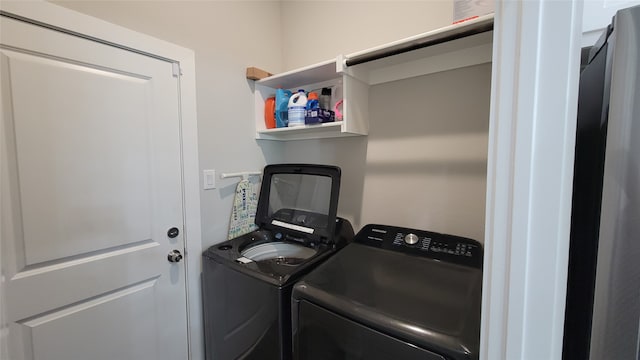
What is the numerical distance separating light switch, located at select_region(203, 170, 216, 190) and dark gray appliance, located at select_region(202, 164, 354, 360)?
0.36 m

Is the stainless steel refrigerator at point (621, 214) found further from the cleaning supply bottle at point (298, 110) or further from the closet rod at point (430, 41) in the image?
the cleaning supply bottle at point (298, 110)

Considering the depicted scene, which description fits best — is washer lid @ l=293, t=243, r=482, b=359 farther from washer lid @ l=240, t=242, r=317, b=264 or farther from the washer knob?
washer lid @ l=240, t=242, r=317, b=264

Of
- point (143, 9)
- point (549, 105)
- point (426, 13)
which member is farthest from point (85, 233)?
point (426, 13)

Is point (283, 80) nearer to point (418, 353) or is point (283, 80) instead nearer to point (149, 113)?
point (149, 113)

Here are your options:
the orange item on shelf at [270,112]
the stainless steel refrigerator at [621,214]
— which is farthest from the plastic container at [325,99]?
the stainless steel refrigerator at [621,214]

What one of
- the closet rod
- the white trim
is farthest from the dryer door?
the closet rod

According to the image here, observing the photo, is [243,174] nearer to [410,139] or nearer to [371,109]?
[371,109]

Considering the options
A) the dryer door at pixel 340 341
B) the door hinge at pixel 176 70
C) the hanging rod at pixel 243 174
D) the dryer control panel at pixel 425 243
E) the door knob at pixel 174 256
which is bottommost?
the dryer door at pixel 340 341

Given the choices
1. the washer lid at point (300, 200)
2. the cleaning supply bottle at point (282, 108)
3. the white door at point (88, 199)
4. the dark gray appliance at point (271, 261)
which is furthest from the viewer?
the cleaning supply bottle at point (282, 108)

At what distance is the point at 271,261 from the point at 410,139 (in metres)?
1.09

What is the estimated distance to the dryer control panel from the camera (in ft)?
3.97

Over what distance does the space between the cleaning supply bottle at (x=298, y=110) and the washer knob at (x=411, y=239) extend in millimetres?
951

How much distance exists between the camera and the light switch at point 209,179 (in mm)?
1588

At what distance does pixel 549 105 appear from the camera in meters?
0.43
